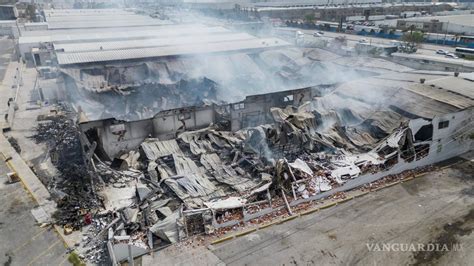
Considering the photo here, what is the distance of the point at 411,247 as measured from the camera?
35.8 ft

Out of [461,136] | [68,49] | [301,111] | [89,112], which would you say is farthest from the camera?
[68,49]

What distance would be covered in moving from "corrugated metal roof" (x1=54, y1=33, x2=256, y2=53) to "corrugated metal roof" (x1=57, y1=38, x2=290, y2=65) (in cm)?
177

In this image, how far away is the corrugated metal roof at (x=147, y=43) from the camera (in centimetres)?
3078

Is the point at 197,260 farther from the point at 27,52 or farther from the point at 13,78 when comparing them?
the point at 27,52

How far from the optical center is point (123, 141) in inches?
643

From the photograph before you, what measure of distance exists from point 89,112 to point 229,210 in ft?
48.2

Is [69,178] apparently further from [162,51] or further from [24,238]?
[162,51]

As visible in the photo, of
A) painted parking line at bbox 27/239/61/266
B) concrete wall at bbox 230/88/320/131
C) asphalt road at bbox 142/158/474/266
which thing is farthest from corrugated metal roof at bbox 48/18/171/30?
A: asphalt road at bbox 142/158/474/266

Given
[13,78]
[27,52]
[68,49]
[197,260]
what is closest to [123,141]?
[197,260]

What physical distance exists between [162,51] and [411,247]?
25.5m

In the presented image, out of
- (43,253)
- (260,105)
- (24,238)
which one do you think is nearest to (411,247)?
(260,105)

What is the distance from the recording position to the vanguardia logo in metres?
10.8

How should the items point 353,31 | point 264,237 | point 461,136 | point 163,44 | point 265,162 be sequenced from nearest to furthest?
point 264,237, point 265,162, point 461,136, point 163,44, point 353,31

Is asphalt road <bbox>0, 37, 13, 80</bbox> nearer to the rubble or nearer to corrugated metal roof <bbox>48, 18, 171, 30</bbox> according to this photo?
corrugated metal roof <bbox>48, 18, 171, 30</bbox>
